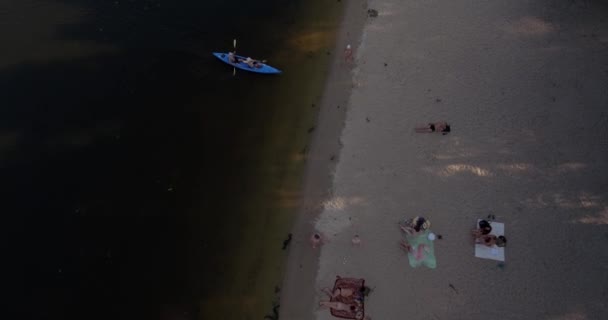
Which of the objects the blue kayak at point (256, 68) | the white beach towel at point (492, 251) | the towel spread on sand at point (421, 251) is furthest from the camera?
the blue kayak at point (256, 68)

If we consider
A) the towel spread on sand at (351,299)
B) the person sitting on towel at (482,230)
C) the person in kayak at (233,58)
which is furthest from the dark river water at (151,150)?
the person sitting on towel at (482,230)

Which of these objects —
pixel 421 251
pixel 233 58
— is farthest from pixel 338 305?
pixel 233 58

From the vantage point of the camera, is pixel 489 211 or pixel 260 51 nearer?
pixel 489 211

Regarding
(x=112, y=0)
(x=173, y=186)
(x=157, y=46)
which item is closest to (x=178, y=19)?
(x=157, y=46)

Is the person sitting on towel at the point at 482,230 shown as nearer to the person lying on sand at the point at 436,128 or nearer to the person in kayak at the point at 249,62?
the person lying on sand at the point at 436,128

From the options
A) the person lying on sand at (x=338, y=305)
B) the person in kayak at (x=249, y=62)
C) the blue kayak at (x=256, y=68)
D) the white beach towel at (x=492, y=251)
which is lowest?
the person lying on sand at (x=338, y=305)

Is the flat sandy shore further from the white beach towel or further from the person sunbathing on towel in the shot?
the person sunbathing on towel

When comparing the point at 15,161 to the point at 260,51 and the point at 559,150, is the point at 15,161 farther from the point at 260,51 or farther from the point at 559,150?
the point at 559,150
